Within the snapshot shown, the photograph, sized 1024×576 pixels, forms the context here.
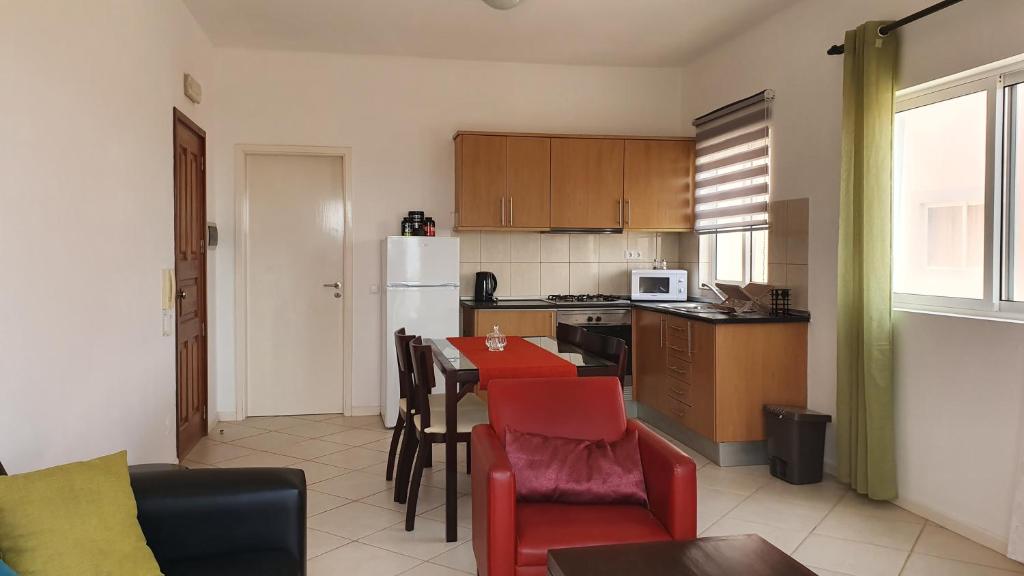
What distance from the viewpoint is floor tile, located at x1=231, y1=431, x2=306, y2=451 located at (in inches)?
194

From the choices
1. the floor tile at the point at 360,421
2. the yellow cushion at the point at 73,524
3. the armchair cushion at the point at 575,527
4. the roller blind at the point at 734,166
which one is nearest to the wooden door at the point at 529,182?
the roller blind at the point at 734,166

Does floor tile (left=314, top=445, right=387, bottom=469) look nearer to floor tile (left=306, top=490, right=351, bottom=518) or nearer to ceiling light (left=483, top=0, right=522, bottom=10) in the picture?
floor tile (left=306, top=490, right=351, bottom=518)

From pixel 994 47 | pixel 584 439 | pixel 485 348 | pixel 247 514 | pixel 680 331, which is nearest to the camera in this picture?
pixel 247 514

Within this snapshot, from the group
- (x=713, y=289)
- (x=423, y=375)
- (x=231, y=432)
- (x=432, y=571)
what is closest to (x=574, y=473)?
(x=432, y=571)

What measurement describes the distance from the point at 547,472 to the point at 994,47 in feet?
8.66

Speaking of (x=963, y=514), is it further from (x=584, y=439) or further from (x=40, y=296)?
(x=40, y=296)

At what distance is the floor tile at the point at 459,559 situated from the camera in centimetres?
300

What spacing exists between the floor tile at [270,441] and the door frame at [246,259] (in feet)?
2.06

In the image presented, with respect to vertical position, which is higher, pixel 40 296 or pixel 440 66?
pixel 440 66

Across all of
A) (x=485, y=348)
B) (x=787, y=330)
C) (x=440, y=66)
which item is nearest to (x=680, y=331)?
(x=787, y=330)

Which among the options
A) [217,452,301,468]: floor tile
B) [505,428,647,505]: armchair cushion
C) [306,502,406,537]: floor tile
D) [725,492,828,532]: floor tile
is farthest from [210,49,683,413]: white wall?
[505,428,647,505]: armchair cushion

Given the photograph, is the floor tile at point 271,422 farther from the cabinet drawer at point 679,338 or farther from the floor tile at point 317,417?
the cabinet drawer at point 679,338

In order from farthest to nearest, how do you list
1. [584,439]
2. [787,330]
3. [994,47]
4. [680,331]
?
[680,331], [787,330], [994,47], [584,439]

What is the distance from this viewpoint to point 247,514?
7.09ft
